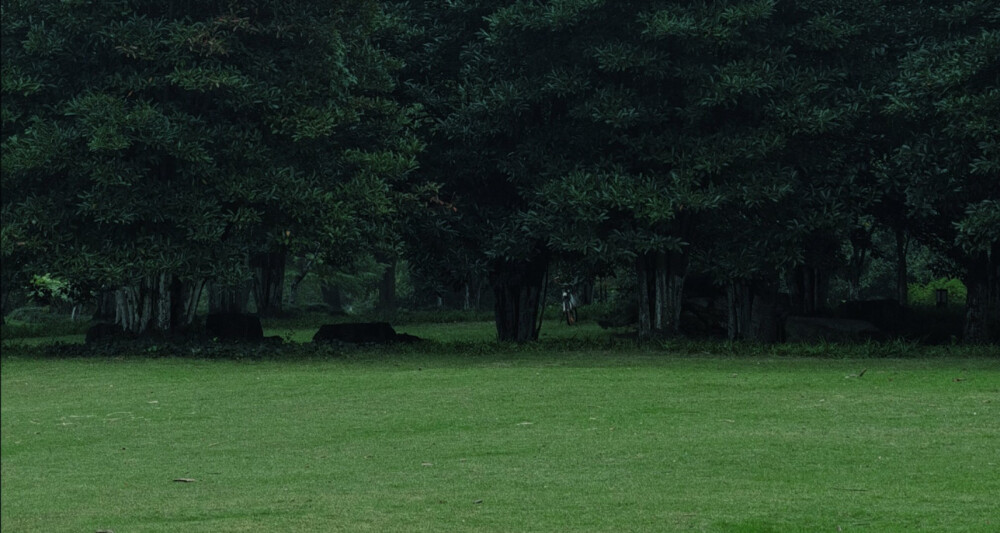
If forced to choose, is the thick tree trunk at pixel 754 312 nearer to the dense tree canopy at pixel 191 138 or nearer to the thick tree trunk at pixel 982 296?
the thick tree trunk at pixel 982 296

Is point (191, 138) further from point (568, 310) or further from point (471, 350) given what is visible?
point (568, 310)

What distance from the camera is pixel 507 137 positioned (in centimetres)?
2805

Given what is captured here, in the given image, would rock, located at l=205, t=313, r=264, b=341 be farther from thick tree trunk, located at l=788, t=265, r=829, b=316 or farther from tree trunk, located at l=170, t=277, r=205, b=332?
thick tree trunk, located at l=788, t=265, r=829, b=316

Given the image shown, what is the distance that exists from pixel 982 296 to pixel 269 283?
946 inches

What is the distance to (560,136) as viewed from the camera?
27.2 m

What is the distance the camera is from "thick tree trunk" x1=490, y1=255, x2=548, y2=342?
96.8 feet

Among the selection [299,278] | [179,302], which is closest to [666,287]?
[179,302]

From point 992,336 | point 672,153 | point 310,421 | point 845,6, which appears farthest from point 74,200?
point 992,336

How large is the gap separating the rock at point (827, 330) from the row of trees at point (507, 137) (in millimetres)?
2119

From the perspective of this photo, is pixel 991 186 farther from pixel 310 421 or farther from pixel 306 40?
pixel 310 421

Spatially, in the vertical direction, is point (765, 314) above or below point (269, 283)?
below

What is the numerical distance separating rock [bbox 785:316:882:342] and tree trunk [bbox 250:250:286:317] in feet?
63.3

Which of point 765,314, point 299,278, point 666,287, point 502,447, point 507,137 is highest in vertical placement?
point 507,137

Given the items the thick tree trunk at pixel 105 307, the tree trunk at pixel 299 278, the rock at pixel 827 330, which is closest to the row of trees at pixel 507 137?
the rock at pixel 827 330
